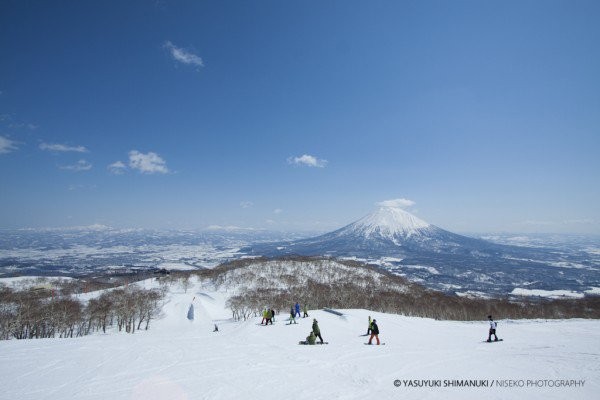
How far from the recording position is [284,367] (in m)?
13.6

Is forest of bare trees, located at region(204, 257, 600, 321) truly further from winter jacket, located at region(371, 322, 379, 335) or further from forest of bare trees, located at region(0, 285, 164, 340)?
winter jacket, located at region(371, 322, 379, 335)

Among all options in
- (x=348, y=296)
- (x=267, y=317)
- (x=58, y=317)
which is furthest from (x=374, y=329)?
(x=348, y=296)

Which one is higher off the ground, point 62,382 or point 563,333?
point 62,382

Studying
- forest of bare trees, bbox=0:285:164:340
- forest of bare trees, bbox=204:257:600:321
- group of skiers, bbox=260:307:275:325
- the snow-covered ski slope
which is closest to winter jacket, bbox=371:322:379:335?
the snow-covered ski slope

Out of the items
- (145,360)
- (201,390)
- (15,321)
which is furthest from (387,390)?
(15,321)

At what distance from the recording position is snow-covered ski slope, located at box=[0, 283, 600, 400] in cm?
1059

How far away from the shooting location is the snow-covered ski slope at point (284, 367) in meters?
10.6

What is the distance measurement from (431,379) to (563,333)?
882 inches

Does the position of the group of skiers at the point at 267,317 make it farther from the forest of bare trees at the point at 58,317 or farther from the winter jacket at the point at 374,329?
the forest of bare trees at the point at 58,317

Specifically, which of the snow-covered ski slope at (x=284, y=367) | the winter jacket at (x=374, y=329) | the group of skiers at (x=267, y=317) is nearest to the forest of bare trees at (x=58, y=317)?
the group of skiers at (x=267, y=317)

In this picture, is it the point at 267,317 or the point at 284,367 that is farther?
the point at 267,317

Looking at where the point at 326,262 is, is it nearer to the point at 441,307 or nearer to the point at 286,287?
the point at 286,287

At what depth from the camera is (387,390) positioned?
35.3ft

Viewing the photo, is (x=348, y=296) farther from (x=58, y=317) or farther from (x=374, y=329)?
(x=374, y=329)
